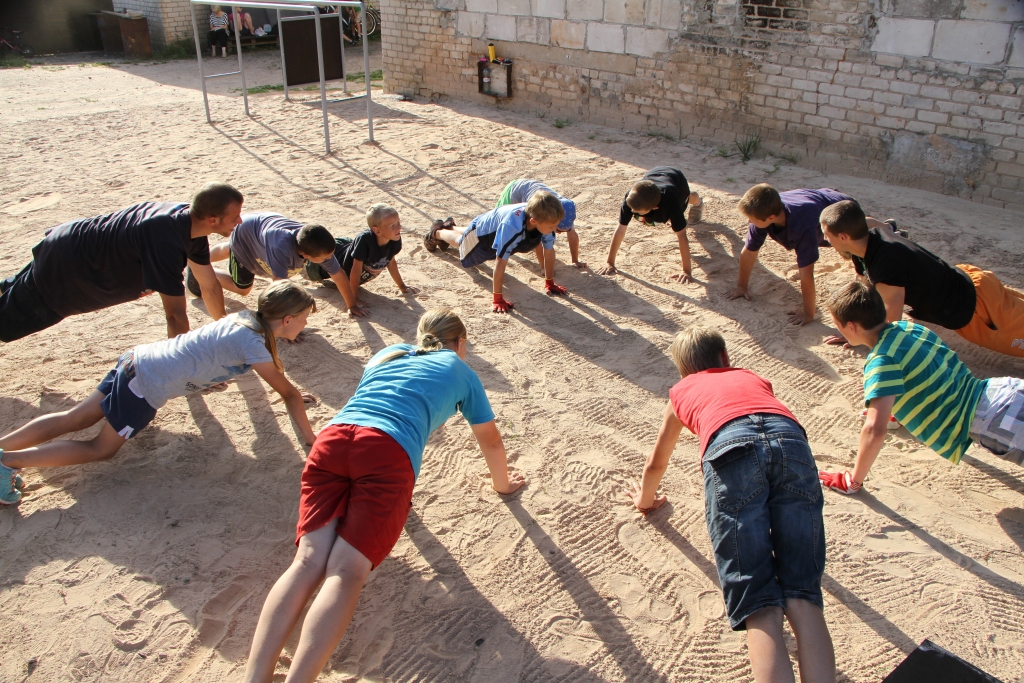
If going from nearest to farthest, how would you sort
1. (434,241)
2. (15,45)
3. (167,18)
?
(434,241), (15,45), (167,18)

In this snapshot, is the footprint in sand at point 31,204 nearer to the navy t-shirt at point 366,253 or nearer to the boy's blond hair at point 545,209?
the navy t-shirt at point 366,253

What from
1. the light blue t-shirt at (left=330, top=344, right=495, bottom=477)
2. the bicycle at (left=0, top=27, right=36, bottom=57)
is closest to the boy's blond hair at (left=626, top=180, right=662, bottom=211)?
the light blue t-shirt at (left=330, top=344, right=495, bottom=477)

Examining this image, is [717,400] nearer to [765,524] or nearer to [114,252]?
[765,524]

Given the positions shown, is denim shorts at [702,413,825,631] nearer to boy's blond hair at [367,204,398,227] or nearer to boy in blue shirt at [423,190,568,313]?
boy in blue shirt at [423,190,568,313]

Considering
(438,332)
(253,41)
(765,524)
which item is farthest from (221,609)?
(253,41)

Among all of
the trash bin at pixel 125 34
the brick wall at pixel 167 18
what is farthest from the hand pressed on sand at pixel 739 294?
the trash bin at pixel 125 34

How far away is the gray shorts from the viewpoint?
3.18 meters

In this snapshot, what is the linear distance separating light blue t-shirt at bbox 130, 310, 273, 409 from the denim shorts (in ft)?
7.21

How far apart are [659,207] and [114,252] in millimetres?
3839

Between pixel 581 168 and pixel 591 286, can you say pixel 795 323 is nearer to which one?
pixel 591 286

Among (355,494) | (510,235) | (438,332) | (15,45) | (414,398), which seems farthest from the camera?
(15,45)

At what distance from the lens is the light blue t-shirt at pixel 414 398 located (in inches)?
107

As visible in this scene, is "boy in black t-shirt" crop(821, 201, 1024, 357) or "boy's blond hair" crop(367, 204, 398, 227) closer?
"boy in black t-shirt" crop(821, 201, 1024, 357)

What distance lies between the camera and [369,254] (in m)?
5.20
